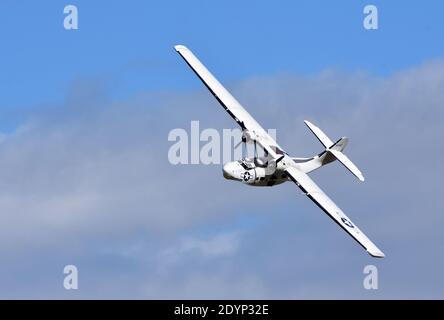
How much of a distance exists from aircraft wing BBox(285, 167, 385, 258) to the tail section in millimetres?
2955

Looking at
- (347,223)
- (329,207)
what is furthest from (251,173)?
(347,223)

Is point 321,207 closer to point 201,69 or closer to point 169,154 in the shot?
point 169,154

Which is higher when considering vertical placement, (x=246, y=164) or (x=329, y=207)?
(x=246, y=164)

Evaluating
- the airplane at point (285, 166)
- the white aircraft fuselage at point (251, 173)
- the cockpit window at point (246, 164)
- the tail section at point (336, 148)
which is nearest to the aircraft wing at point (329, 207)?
the airplane at point (285, 166)

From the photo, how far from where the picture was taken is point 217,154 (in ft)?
305

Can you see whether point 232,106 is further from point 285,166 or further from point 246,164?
point 285,166

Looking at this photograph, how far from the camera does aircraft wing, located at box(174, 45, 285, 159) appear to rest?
95.8 m

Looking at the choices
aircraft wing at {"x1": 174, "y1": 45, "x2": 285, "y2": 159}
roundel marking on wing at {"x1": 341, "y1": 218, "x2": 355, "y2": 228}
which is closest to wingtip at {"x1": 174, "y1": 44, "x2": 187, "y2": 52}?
aircraft wing at {"x1": 174, "y1": 45, "x2": 285, "y2": 159}

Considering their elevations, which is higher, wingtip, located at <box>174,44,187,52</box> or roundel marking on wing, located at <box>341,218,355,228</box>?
wingtip, located at <box>174,44,187,52</box>

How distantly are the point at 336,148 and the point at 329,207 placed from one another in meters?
6.96

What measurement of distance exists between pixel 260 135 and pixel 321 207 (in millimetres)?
9517

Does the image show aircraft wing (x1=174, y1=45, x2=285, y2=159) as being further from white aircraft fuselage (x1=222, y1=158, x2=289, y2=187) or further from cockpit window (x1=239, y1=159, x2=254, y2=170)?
cockpit window (x1=239, y1=159, x2=254, y2=170)

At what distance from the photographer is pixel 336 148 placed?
95750 mm

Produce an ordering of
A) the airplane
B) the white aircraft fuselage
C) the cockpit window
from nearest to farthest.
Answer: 1. the airplane
2. the white aircraft fuselage
3. the cockpit window
